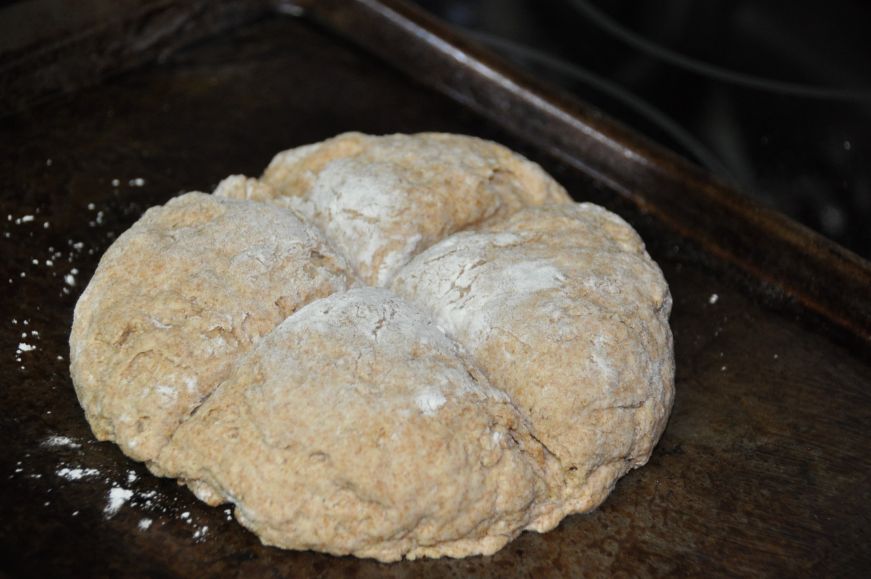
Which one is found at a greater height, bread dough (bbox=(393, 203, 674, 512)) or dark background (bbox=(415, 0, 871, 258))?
bread dough (bbox=(393, 203, 674, 512))

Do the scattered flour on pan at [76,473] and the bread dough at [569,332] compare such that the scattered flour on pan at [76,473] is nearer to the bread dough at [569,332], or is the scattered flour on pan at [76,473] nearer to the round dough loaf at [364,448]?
the round dough loaf at [364,448]

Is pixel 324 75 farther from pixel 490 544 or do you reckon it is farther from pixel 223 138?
pixel 490 544

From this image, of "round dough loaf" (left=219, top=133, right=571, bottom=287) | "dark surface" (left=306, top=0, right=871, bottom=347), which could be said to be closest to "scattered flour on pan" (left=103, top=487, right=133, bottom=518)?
"round dough loaf" (left=219, top=133, right=571, bottom=287)

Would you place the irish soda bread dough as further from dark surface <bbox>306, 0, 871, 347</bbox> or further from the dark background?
the dark background

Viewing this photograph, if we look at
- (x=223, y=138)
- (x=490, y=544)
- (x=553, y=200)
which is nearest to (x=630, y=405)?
(x=490, y=544)

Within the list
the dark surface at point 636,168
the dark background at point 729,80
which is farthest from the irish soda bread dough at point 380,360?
the dark background at point 729,80
